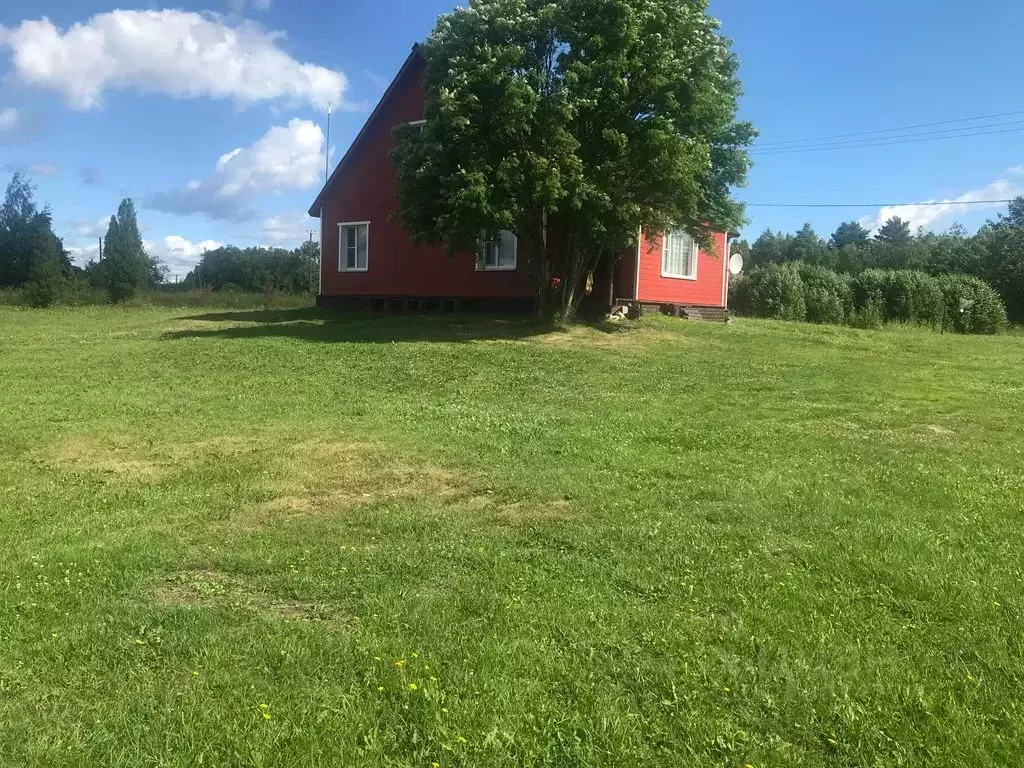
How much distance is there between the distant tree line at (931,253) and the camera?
41.1 metres

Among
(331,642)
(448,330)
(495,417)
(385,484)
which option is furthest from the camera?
A: (448,330)

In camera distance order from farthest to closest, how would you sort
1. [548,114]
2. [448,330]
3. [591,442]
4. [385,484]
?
[448,330], [548,114], [591,442], [385,484]

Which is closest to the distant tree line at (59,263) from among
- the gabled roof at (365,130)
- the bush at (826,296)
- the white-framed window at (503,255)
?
the gabled roof at (365,130)

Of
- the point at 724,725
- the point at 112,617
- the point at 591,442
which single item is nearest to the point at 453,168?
the point at 591,442

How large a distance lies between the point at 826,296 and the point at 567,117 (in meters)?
19.8

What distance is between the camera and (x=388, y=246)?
1029 inches

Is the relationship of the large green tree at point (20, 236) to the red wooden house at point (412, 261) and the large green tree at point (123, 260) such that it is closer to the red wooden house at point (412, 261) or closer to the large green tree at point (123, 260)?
the large green tree at point (123, 260)

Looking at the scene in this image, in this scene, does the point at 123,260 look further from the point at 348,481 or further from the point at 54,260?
the point at 348,481

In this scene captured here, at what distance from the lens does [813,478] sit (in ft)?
24.6

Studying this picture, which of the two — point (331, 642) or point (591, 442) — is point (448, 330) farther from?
point (331, 642)

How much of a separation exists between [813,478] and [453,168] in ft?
40.8

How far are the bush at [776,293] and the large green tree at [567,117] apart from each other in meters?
15.6

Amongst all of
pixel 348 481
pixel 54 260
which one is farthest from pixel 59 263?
pixel 348 481

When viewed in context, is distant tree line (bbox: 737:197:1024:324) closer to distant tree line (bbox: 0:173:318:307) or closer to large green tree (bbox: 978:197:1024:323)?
large green tree (bbox: 978:197:1024:323)
